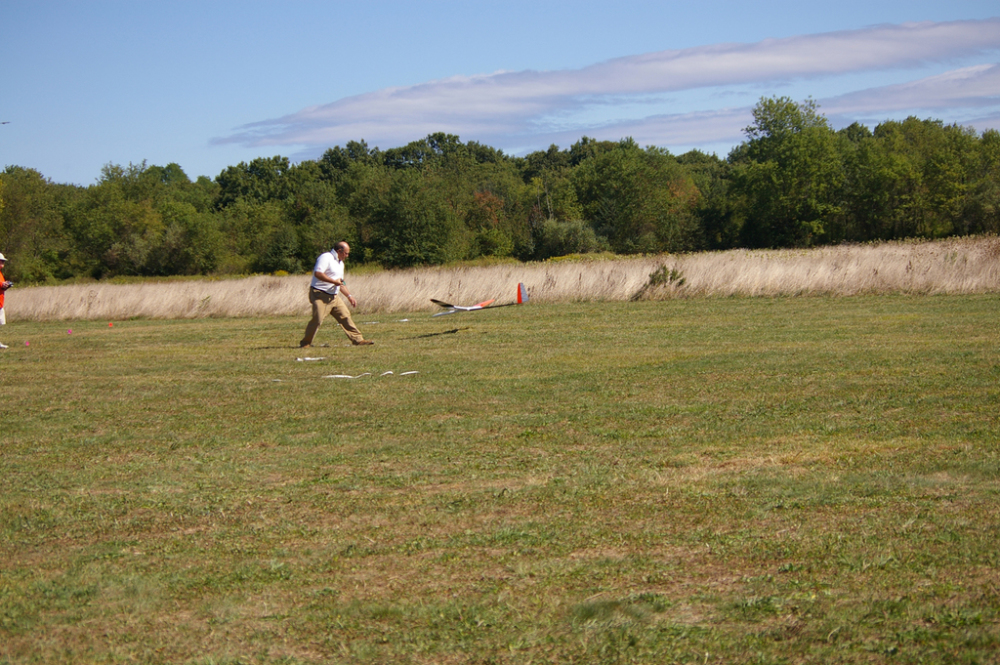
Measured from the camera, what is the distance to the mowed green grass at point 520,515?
361cm

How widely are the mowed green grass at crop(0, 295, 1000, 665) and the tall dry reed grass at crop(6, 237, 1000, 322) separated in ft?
35.0

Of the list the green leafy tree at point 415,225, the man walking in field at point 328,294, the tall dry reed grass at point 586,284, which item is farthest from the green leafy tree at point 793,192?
the man walking in field at point 328,294

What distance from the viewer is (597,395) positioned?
9.13 m

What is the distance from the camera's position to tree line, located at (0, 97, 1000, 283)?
73938 millimetres

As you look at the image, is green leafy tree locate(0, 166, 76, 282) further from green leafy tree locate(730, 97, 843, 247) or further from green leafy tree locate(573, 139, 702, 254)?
green leafy tree locate(730, 97, 843, 247)

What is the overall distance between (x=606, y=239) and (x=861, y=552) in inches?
2979

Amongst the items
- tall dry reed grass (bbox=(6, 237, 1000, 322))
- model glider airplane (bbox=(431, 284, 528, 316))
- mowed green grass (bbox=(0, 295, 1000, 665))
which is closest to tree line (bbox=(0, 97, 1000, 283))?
tall dry reed grass (bbox=(6, 237, 1000, 322))

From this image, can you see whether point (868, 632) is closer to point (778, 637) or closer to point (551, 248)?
point (778, 637)

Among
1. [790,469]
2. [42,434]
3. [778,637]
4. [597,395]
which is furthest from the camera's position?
[597,395]

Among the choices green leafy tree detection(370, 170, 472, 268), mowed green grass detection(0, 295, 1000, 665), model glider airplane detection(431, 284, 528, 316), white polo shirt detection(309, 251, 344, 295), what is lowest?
mowed green grass detection(0, 295, 1000, 665)

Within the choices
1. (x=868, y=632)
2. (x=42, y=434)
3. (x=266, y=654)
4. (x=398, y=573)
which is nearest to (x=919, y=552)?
(x=868, y=632)

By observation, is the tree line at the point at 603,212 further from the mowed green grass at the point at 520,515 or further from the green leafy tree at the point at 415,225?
the mowed green grass at the point at 520,515

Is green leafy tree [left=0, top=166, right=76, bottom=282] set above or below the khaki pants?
above

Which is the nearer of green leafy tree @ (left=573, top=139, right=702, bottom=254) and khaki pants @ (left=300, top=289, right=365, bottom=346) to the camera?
khaki pants @ (left=300, top=289, right=365, bottom=346)
